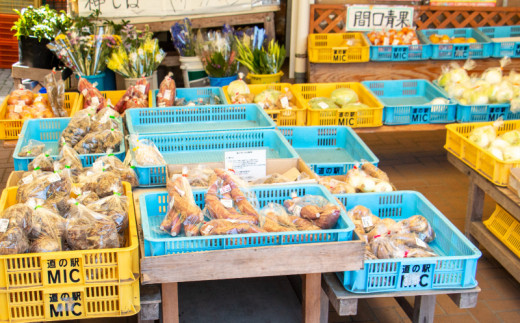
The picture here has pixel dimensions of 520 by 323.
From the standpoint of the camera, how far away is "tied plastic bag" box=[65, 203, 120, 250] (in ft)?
7.69

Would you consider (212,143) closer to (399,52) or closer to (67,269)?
(67,269)

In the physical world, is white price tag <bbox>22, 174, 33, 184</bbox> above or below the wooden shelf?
above

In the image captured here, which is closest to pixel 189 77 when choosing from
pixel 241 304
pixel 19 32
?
pixel 19 32

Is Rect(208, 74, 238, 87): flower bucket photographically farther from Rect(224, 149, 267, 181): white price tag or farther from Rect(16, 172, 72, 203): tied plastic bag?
Rect(16, 172, 72, 203): tied plastic bag

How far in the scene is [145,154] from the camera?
3.20m

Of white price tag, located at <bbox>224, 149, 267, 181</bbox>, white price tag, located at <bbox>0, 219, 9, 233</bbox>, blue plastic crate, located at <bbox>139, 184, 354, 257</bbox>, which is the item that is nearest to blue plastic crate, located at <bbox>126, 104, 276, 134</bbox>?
white price tag, located at <bbox>224, 149, 267, 181</bbox>

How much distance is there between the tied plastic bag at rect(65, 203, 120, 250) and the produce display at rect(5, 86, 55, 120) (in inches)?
89.1

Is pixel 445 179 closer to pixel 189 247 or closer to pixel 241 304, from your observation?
pixel 241 304

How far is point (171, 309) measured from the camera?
2.43 m

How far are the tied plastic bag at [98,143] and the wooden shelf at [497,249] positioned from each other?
2.40m

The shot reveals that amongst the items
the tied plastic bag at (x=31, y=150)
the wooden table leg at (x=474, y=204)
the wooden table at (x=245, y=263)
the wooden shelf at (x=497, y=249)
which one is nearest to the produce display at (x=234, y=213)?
the wooden table at (x=245, y=263)

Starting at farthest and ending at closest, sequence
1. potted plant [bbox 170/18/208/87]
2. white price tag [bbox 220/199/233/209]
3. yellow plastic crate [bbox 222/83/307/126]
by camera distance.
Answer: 1. potted plant [bbox 170/18/208/87]
2. yellow plastic crate [bbox 222/83/307/126]
3. white price tag [bbox 220/199/233/209]

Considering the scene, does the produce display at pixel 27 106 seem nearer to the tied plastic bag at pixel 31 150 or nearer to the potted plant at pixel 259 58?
the tied plastic bag at pixel 31 150

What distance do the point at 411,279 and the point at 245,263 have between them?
70 centimetres
